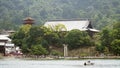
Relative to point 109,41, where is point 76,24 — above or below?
above

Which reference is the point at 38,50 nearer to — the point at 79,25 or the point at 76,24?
the point at 79,25

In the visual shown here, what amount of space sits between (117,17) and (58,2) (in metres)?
39.9

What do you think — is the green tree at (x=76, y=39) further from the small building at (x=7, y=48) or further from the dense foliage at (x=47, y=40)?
the small building at (x=7, y=48)

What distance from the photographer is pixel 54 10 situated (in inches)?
5527

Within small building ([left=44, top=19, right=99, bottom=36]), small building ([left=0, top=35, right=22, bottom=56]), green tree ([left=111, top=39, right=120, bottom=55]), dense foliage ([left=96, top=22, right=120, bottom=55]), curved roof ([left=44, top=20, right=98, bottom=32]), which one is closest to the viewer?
green tree ([left=111, top=39, right=120, bottom=55])

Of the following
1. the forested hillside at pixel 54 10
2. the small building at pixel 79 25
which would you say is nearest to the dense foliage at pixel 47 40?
the small building at pixel 79 25

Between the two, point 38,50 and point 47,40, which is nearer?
point 38,50

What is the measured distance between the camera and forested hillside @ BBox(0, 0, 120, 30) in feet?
416

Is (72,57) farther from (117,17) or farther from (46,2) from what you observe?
(46,2)

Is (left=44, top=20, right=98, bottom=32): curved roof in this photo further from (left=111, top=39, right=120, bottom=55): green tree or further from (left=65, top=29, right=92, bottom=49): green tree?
(left=111, top=39, right=120, bottom=55): green tree

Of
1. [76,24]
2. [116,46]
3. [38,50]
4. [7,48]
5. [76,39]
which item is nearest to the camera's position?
[116,46]

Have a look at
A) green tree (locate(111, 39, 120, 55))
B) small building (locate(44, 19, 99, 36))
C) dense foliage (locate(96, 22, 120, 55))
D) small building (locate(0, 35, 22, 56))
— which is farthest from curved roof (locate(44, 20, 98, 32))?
green tree (locate(111, 39, 120, 55))

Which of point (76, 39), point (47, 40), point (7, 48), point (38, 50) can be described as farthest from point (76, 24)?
point (38, 50)

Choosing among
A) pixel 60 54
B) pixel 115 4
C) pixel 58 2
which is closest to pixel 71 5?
pixel 58 2
